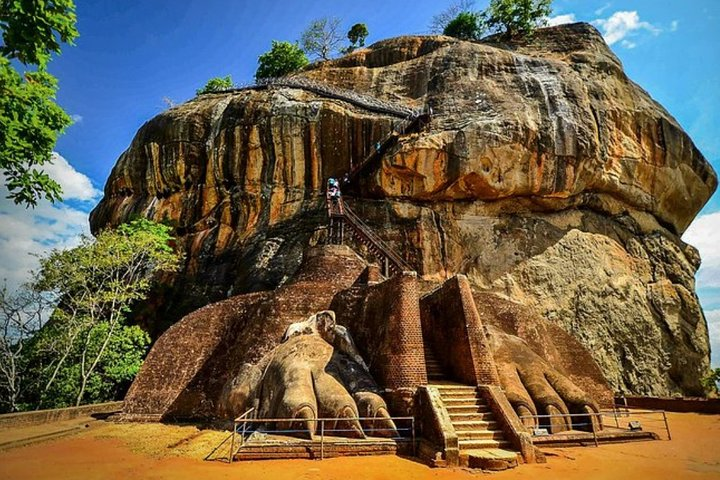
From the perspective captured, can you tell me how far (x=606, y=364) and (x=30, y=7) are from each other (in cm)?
2409

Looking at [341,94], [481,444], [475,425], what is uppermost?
[341,94]

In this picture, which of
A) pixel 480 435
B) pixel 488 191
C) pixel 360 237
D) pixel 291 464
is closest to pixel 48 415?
pixel 291 464

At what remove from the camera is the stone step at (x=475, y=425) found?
25.5ft

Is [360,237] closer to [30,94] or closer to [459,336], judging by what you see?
[459,336]

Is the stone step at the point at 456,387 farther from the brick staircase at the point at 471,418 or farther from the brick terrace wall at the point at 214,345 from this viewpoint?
the brick terrace wall at the point at 214,345

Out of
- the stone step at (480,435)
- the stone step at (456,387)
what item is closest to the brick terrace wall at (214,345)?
the stone step at (456,387)

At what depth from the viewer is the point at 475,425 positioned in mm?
7855

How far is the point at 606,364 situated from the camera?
20906 mm

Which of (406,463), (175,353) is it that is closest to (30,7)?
(406,463)

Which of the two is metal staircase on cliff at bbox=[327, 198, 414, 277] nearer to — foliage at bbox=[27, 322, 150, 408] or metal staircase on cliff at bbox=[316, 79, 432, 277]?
metal staircase on cliff at bbox=[316, 79, 432, 277]

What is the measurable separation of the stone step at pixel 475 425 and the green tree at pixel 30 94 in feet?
25.0

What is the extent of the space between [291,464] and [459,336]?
15.0 ft

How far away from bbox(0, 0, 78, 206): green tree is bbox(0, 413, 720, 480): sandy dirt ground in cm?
441

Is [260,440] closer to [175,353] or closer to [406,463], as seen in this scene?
[406,463]
